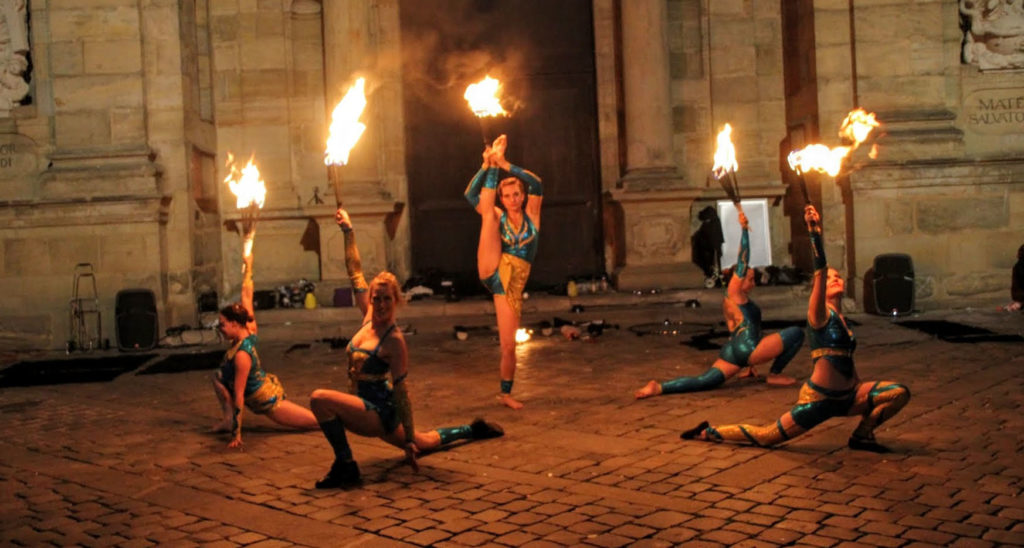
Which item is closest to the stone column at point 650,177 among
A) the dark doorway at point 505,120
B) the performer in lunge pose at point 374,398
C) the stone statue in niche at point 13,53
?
the dark doorway at point 505,120

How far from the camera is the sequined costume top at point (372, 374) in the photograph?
6.68 meters

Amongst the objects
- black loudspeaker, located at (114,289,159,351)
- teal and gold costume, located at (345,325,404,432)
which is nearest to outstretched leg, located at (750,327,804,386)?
teal and gold costume, located at (345,325,404,432)

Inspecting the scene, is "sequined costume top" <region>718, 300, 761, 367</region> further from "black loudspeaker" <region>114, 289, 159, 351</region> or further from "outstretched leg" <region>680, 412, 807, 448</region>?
"black loudspeaker" <region>114, 289, 159, 351</region>

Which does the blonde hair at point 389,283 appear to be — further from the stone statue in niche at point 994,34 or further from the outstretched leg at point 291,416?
the stone statue in niche at point 994,34

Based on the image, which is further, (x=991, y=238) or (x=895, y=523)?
(x=991, y=238)

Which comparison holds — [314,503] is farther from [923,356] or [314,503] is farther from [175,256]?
[175,256]

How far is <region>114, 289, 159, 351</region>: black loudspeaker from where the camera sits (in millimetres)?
14156

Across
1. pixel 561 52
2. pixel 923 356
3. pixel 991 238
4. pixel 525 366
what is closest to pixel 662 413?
pixel 525 366

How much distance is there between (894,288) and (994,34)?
413cm

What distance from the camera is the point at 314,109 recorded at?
55.3 feet

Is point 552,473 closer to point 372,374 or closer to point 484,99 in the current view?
point 372,374

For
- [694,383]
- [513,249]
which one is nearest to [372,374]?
[513,249]

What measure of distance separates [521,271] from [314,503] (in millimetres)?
3515

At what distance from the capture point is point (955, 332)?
12445mm
